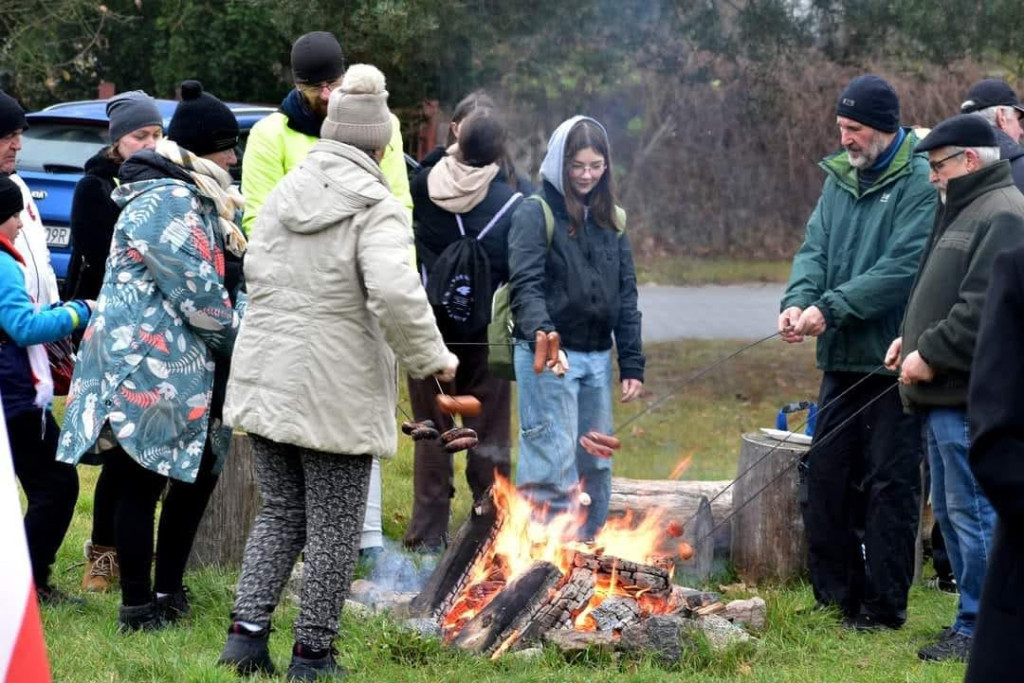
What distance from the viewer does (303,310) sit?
15.9ft

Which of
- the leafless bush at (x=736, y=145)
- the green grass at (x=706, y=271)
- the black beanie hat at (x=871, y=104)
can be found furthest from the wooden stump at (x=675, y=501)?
the green grass at (x=706, y=271)

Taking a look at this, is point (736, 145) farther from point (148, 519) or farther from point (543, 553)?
point (148, 519)

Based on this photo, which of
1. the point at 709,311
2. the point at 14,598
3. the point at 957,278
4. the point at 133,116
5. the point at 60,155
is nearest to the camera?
the point at 14,598

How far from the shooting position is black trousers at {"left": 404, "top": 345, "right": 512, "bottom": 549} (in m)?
7.14

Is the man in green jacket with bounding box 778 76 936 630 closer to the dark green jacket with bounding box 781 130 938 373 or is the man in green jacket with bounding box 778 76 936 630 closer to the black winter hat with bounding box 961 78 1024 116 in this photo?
the dark green jacket with bounding box 781 130 938 373

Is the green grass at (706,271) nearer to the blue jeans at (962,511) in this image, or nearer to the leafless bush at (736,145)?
the leafless bush at (736,145)

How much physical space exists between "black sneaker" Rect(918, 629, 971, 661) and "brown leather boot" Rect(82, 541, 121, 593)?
3310mm

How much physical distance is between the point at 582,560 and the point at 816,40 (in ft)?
23.0

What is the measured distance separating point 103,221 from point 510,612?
232 centimetres

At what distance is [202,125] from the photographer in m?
5.61

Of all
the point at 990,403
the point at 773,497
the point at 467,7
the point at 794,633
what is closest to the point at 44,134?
the point at 467,7

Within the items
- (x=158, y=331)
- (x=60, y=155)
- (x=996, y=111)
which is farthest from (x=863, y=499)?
(x=60, y=155)

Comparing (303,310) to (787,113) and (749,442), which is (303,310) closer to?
(749,442)

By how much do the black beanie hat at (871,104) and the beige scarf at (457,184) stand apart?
5.59 feet
